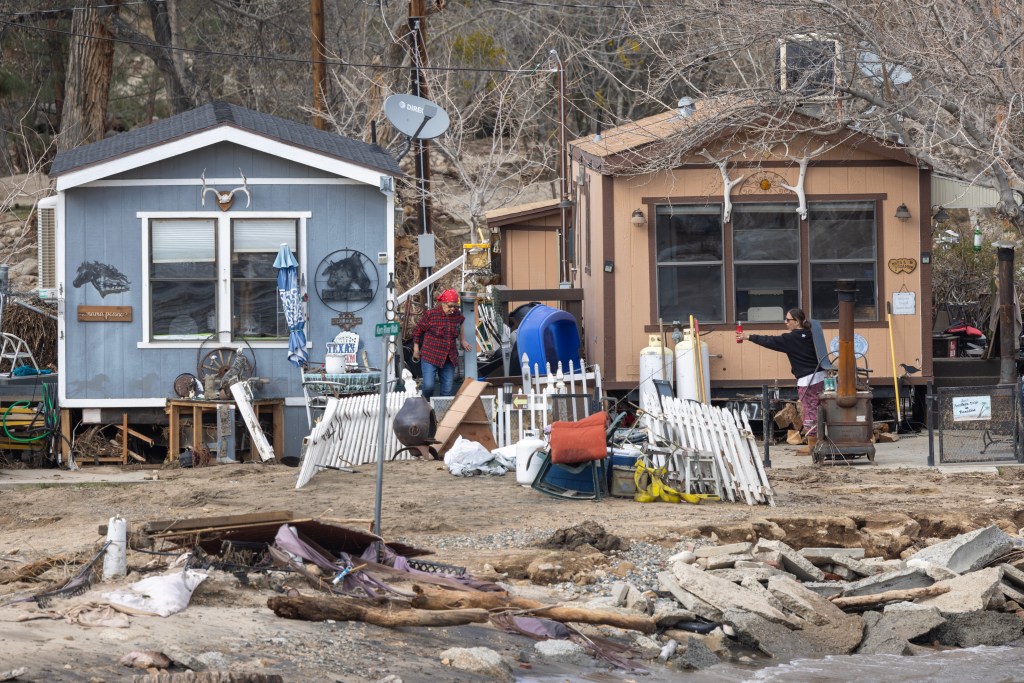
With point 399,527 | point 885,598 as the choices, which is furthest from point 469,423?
point 885,598

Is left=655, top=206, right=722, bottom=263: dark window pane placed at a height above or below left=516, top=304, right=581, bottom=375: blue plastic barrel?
above

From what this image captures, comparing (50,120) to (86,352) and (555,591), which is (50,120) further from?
(555,591)

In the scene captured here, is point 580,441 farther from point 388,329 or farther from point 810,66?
point 810,66

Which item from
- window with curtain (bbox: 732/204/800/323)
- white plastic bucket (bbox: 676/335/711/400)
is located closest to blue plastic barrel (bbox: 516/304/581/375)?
white plastic bucket (bbox: 676/335/711/400)

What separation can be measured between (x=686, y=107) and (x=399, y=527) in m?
8.89

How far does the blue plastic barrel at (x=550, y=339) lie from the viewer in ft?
58.0

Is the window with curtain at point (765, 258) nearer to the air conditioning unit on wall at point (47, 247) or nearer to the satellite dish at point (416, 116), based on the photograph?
the satellite dish at point (416, 116)

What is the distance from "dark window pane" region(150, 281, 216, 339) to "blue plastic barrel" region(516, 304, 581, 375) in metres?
4.35

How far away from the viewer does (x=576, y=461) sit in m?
11.6

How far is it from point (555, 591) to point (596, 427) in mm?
2844

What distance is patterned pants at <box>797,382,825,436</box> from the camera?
1480 centimetres

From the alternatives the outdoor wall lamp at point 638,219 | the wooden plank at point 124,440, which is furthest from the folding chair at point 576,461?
the wooden plank at point 124,440

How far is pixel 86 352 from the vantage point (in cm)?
1581

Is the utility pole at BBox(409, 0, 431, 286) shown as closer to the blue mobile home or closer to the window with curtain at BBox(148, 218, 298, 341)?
the blue mobile home
